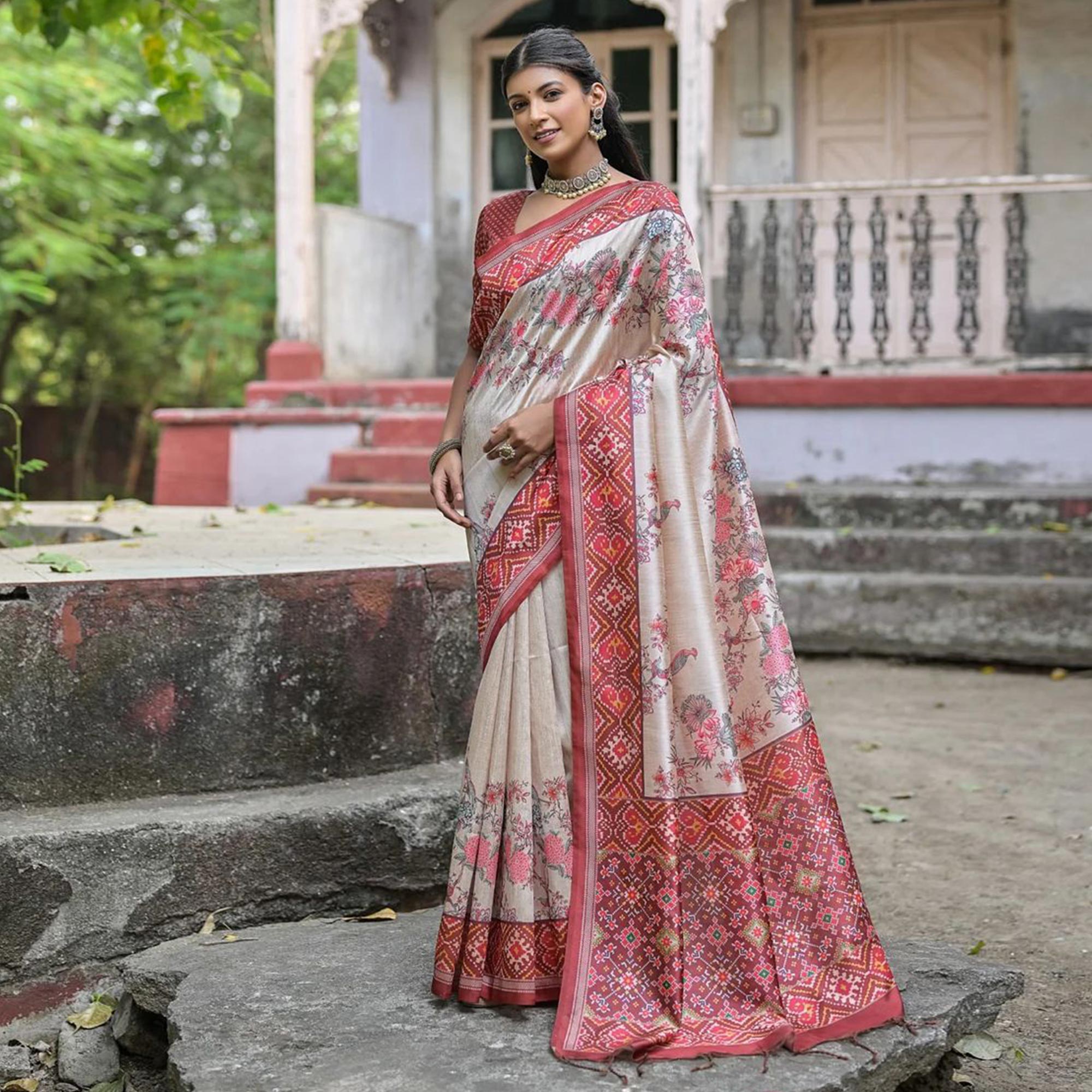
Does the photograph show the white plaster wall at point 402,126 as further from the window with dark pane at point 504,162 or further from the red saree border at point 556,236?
the red saree border at point 556,236

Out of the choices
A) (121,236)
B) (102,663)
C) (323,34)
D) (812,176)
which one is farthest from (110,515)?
(121,236)

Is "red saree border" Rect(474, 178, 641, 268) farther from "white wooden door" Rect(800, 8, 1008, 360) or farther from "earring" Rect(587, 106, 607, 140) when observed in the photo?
"white wooden door" Rect(800, 8, 1008, 360)

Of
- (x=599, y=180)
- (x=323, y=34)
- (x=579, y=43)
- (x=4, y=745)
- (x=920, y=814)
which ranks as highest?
(x=323, y=34)

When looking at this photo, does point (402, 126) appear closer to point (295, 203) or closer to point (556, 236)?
point (295, 203)

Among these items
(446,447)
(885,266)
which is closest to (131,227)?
(885,266)

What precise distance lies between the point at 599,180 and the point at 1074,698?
13.7 feet

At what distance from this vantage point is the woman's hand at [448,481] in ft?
8.25

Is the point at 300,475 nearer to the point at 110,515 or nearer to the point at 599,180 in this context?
the point at 110,515

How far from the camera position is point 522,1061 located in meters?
2.14

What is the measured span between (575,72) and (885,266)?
20.0ft

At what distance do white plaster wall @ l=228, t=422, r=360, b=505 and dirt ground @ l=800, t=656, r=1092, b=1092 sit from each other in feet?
9.56

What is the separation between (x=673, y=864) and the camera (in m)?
2.22

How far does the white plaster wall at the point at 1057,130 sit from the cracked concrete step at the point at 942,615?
3.18 metres

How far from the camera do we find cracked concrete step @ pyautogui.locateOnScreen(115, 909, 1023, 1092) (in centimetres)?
210
